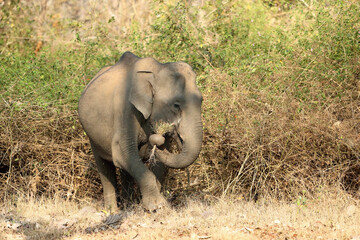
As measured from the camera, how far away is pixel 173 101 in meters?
6.64

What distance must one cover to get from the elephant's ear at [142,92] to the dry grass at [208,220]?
4.36ft

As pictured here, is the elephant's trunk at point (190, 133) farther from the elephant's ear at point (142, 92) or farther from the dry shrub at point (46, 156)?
the dry shrub at point (46, 156)

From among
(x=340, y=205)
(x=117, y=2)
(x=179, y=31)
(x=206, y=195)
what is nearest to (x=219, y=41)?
(x=179, y=31)

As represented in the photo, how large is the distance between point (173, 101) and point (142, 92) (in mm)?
411

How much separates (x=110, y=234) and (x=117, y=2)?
1048 cm

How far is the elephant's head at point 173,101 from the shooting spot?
6.50 meters

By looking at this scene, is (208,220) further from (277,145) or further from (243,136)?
(277,145)

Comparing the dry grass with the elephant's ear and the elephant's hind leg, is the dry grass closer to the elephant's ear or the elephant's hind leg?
the elephant's hind leg

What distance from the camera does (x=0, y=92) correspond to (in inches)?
346

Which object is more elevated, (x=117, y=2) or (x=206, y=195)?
(x=117, y=2)

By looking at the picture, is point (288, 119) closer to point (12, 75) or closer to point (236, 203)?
point (236, 203)

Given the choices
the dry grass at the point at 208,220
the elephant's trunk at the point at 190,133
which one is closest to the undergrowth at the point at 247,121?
the dry grass at the point at 208,220

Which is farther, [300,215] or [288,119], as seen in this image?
[288,119]

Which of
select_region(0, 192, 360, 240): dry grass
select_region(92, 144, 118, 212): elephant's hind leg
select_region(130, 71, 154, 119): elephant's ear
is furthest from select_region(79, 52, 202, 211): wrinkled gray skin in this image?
select_region(0, 192, 360, 240): dry grass
